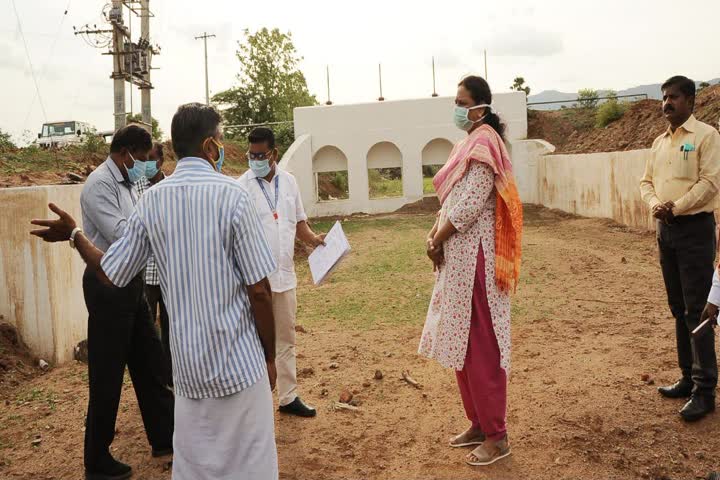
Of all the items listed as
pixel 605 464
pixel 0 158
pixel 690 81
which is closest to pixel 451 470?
pixel 605 464

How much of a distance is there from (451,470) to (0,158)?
11.7m

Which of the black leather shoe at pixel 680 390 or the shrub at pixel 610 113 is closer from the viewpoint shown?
the black leather shoe at pixel 680 390

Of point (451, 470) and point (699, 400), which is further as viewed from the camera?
point (699, 400)

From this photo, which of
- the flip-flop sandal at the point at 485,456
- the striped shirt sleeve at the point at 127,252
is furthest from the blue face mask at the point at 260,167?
the flip-flop sandal at the point at 485,456

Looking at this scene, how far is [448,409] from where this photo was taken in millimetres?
4391

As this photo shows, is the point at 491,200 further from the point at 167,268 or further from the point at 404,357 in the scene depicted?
the point at 404,357

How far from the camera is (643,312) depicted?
676 centimetres

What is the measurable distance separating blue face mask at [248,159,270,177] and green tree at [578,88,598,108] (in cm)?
2501

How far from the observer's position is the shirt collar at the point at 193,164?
2.30m

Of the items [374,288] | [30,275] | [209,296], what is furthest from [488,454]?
[374,288]

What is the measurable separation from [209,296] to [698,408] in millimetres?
3246

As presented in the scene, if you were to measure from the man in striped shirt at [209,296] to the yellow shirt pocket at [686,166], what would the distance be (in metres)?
3.01

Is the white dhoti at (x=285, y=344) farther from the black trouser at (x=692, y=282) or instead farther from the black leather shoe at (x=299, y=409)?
the black trouser at (x=692, y=282)

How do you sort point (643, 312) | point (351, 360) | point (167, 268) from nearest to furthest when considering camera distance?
point (167, 268)
point (351, 360)
point (643, 312)
